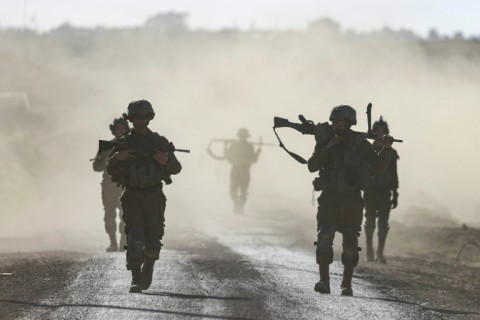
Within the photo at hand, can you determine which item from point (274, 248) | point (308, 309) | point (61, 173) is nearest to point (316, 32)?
point (61, 173)

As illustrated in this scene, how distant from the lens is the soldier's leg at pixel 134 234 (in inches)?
456

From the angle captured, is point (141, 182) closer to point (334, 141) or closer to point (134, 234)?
point (134, 234)

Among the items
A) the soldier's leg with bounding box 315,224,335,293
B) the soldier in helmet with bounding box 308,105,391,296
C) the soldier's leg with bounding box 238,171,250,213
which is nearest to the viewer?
the soldier in helmet with bounding box 308,105,391,296

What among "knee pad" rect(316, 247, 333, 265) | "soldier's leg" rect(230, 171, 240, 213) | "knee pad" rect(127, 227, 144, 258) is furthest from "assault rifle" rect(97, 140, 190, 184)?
"soldier's leg" rect(230, 171, 240, 213)

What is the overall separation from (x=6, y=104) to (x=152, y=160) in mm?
49600

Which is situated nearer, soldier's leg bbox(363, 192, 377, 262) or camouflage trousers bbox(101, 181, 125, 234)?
camouflage trousers bbox(101, 181, 125, 234)

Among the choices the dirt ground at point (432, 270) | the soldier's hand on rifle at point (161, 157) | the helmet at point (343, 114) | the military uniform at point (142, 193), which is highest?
the helmet at point (343, 114)

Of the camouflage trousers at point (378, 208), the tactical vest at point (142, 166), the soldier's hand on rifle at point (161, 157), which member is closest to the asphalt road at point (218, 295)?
the tactical vest at point (142, 166)

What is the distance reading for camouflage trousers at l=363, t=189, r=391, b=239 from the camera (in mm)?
18062

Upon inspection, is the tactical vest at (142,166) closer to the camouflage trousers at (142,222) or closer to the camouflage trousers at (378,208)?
the camouflage trousers at (142,222)

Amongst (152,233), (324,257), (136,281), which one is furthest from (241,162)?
(136,281)

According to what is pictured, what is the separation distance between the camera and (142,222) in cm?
1178

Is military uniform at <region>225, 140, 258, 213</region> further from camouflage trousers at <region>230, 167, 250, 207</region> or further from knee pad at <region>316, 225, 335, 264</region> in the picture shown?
knee pad at <region>316, 225, 335, 264</region>

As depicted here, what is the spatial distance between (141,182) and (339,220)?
2324 millimetres
